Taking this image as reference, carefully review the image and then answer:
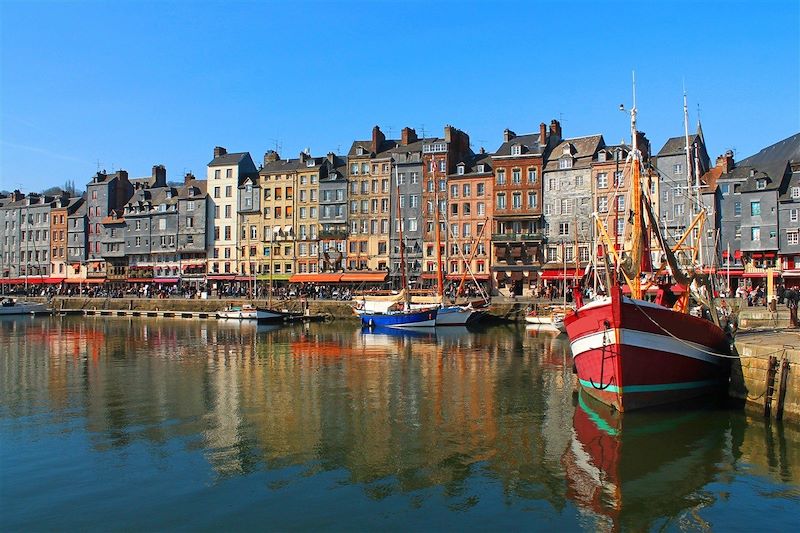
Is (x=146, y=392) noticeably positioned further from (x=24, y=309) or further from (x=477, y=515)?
(x=24, y=309)

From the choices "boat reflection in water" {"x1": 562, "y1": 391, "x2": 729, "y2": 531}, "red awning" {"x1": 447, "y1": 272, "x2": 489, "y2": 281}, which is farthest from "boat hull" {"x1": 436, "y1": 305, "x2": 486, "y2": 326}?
"boat reflection in water" {"x1": 562, "y1": 391, "x2": 729, "y2": 531}

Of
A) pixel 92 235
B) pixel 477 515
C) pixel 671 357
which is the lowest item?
pixel 477 515

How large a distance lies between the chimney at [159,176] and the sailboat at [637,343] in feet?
314

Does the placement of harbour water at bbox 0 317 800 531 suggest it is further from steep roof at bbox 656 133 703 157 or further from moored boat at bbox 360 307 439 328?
steep roof at bbox 656 133 703 157

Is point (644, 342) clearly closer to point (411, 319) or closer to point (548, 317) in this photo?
point (411, 319)

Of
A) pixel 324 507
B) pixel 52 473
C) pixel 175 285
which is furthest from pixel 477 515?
pixel 175 285

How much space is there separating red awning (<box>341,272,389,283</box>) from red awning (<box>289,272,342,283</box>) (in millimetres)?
978

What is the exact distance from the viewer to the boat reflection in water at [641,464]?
14445 mm

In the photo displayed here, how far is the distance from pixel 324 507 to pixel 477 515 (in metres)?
3.18

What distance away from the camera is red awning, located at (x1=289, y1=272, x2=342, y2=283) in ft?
279

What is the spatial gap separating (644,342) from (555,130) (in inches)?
2537

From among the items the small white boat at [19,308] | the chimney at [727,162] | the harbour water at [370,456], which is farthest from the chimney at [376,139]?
the harbour water at [370,456]

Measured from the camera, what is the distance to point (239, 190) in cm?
9612

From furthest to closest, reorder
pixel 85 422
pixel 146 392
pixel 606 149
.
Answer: pixel 606 149, pixel 146 392, pixel 85 422
